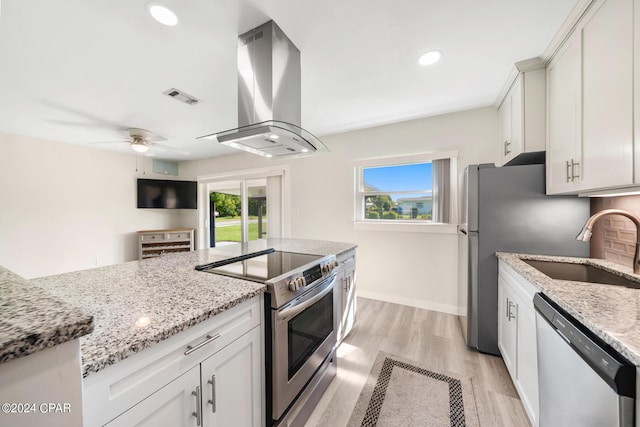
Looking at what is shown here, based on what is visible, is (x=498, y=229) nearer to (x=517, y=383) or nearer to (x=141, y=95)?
(x=517, y=383)

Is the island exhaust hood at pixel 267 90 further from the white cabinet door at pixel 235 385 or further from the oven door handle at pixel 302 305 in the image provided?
the white cabinet door at pixel 235 385

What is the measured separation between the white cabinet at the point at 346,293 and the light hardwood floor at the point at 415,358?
0.60 feet

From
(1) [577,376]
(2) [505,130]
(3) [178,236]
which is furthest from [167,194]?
(1) [577,376]

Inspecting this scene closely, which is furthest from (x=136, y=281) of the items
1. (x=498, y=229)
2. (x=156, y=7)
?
(x=498, y=229)

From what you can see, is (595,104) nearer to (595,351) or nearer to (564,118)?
(564,118)

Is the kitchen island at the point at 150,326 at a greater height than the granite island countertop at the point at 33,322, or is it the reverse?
the granite island countertop at the point at 33,322

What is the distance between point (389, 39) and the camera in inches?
62.8

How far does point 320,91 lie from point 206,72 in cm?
104

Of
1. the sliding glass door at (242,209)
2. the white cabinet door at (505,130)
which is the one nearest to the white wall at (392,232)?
the white cabinet door at (505,130)

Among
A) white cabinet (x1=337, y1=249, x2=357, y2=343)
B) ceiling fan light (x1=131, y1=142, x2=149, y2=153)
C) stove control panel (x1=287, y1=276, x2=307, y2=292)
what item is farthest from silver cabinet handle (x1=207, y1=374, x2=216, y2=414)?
ceiling fan light (x1=131, y1=142, x2=149, y2=153)

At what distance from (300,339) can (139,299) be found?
0.86 m

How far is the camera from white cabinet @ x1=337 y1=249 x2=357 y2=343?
203 cm

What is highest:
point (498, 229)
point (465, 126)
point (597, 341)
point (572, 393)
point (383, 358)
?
point (465, 126)

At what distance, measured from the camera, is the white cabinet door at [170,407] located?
2.25 ft
